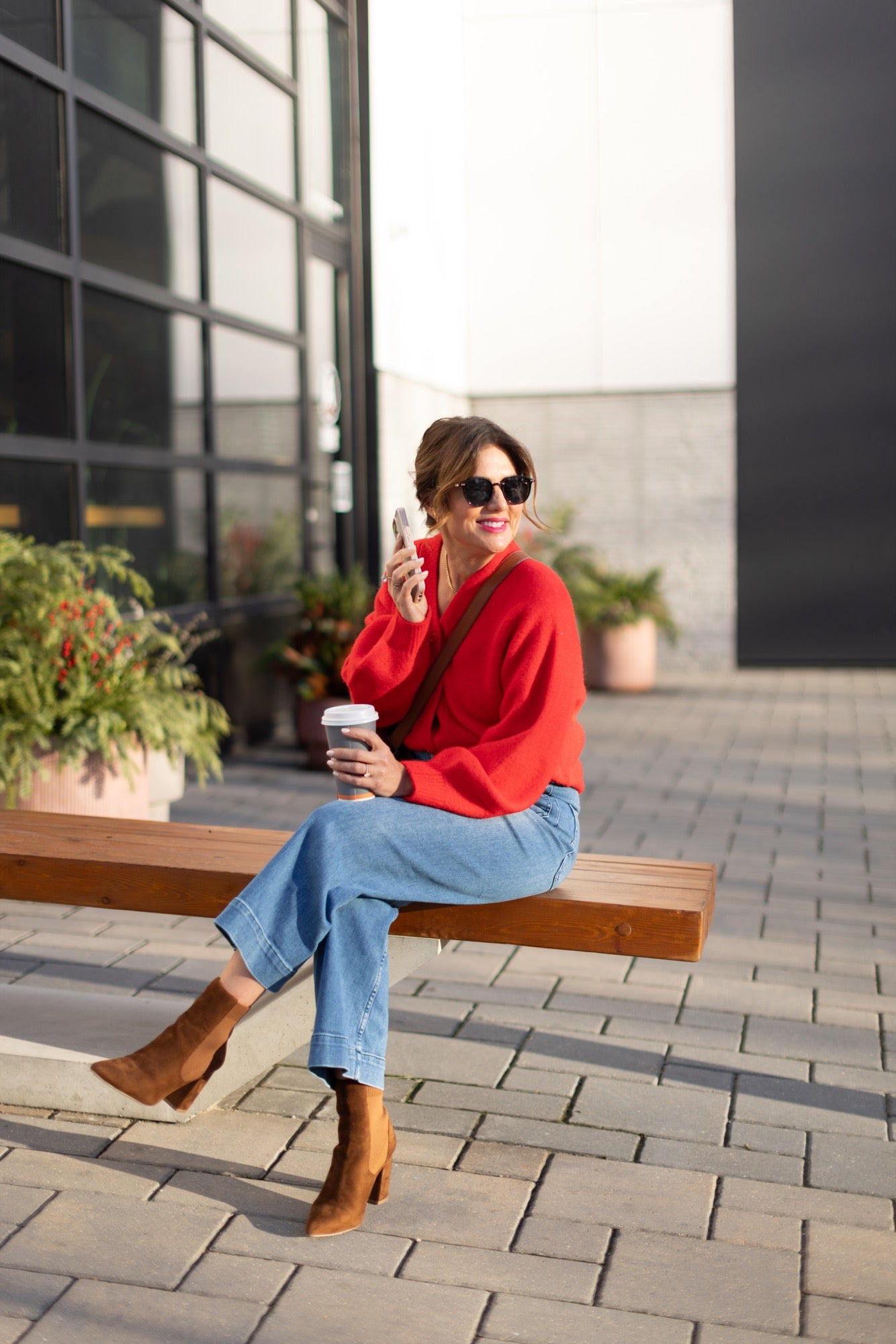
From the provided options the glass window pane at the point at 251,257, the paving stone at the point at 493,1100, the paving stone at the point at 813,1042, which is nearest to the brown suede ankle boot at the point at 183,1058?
the paving stone at the point at 493,1100

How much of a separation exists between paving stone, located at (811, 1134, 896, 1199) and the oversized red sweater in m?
0.91

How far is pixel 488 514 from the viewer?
2.89 m

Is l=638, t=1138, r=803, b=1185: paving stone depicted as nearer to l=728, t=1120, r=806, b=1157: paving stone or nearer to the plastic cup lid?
l=728, t=1120, r=806, b=1157: paving stone

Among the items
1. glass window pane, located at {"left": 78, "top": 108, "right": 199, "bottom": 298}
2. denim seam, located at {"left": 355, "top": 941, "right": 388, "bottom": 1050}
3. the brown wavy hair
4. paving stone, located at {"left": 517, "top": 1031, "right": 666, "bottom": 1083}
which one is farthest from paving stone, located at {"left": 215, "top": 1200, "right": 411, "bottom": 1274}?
glass window pane, located at {"left": 78, "top": 108, "right": 199, "bottom": 298}

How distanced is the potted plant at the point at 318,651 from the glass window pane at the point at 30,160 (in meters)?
2.36

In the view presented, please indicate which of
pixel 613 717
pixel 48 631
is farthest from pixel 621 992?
pixel 613 717

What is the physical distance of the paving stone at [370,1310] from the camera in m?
2.19

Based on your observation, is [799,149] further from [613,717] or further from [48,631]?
[48,631]

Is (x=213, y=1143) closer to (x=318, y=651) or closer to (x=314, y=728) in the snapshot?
(x=314, y=728)

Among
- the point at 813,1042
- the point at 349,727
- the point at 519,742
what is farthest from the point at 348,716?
the point at 813,1042

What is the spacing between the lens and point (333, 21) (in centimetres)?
924

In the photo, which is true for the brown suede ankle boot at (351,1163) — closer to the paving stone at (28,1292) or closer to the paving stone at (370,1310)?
the paving stone at (370,1310)

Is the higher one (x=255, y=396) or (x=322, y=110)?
(x=322, y=110)

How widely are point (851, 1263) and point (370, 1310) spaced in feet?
2.79
